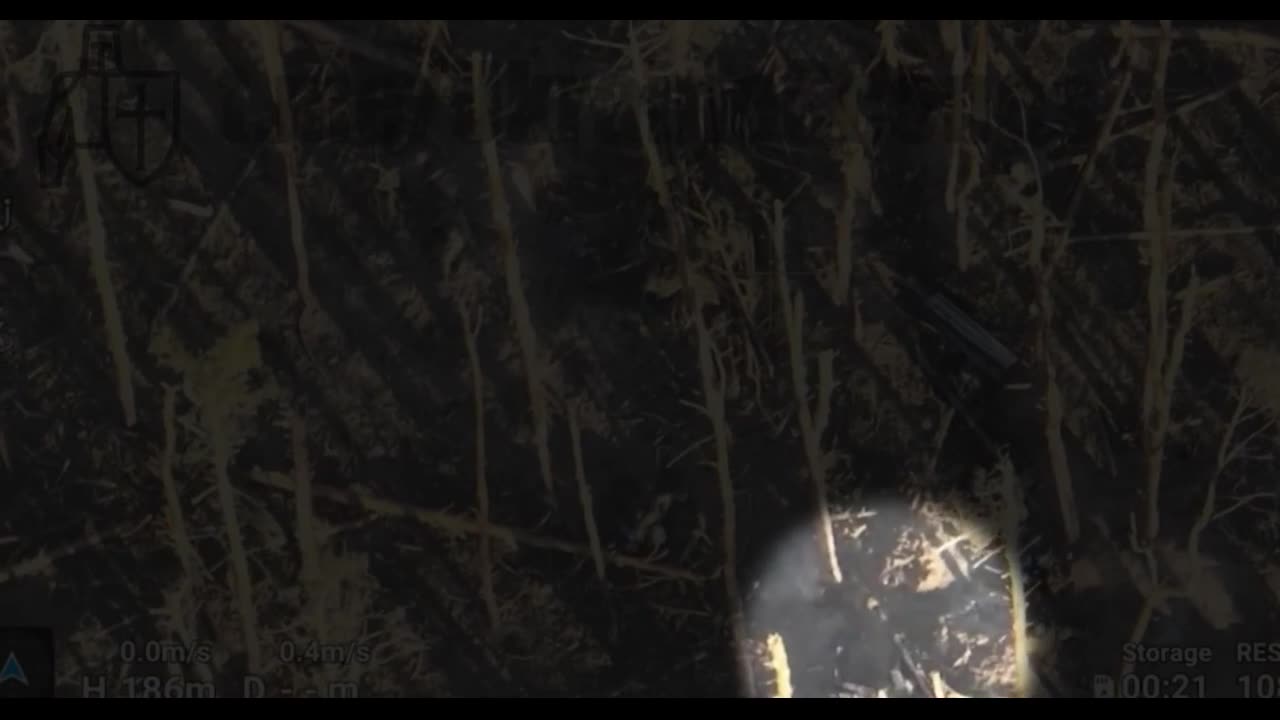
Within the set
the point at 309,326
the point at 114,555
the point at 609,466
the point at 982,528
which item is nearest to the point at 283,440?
the point at 309,326

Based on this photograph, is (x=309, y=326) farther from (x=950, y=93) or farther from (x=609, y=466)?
(x=950, y=93)

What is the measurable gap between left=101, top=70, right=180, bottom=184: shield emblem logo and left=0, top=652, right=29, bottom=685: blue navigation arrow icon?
71 centimetres

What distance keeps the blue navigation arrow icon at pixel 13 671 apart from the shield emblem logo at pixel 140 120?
27.9 inches

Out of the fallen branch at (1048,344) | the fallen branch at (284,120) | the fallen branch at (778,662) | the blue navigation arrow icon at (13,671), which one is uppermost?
the fallen branch at (284,120)

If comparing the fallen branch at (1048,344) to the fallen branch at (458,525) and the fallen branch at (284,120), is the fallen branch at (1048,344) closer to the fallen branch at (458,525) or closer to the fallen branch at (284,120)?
the fallen branch at (458,525)

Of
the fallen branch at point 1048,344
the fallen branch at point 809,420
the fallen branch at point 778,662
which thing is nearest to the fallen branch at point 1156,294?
the fallen branch at point 1048,344

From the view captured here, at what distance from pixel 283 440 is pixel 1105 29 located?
4.21 ft

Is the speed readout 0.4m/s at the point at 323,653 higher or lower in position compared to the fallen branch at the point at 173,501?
lower

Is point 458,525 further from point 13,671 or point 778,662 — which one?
point 13,671

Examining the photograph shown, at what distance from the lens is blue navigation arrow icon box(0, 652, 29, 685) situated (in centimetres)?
196

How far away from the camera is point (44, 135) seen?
1911 mm

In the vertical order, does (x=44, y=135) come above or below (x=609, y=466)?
above

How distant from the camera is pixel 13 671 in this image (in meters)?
1.96

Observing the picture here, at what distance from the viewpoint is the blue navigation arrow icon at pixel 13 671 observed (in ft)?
6.43
